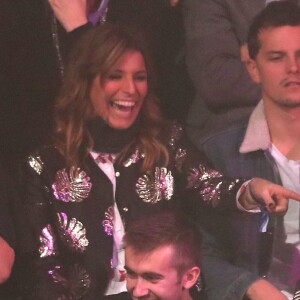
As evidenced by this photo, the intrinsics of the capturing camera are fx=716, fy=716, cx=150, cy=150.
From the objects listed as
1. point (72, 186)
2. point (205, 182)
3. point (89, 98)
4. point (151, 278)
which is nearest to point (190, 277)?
point (151, 278)

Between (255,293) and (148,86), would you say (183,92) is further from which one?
(255,293)

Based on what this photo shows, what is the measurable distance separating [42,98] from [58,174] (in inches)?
6.4

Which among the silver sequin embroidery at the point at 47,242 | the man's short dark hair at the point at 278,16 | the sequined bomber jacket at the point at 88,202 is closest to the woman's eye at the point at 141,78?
the sequined bomber jacket at the point at 88,202

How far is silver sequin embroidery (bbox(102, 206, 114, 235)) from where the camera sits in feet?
4.60

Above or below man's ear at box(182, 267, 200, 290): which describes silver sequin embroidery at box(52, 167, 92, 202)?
above

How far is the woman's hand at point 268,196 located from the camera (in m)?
1.34

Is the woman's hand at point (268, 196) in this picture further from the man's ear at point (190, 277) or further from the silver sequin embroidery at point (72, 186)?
the silver sequin embroidery at point (72, 186)

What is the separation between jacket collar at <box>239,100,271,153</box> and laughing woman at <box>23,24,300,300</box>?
10cm

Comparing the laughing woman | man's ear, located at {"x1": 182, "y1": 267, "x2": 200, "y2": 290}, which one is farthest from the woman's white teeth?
man's ear, located at {"x1": 182, "y1": 267, "x2": 200, "y2": 290}

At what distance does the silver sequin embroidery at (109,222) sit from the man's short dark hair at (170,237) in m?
0.03

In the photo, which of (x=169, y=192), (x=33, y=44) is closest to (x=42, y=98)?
(x=33, y=44)

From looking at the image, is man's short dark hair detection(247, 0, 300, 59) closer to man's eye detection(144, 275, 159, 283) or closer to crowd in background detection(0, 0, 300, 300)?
crowd in background detection(0, 0, 300, 300)

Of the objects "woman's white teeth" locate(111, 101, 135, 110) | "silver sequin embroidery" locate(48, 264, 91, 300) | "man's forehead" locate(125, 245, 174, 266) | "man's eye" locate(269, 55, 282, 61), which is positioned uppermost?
"man's eye" locate(269, 55, 282, 61)

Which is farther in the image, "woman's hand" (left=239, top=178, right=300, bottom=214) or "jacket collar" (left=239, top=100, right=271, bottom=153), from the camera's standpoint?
"jacket collar" (left=239, top=100, right=271, bottom=153)
